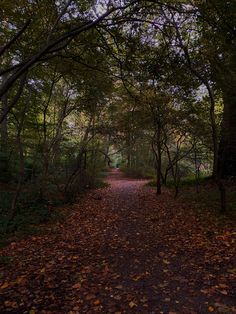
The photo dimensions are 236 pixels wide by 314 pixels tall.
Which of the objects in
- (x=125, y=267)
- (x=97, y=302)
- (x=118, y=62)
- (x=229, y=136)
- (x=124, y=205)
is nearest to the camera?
(x=97, y=302)

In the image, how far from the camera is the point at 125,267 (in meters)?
5.39

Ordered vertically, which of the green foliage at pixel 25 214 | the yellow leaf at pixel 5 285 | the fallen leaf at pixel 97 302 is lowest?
the yellow leaf at pixel 5 285

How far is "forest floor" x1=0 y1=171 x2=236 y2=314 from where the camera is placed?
4.07m

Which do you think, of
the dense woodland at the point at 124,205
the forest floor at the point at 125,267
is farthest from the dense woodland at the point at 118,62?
the forest floor at the point at 125,267

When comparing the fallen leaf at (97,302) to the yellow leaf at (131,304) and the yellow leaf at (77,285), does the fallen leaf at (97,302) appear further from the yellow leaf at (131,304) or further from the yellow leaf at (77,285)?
the yellow leaf at (77,285)

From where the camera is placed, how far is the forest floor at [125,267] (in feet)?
13.4

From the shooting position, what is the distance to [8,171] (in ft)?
46.8

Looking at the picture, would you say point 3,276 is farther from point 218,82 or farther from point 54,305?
point 218,82

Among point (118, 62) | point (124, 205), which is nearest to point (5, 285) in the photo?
point (118, 62)

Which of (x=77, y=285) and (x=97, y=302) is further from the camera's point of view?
(x=77, y=285)

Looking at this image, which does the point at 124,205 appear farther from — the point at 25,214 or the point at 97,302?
the point at 97,302

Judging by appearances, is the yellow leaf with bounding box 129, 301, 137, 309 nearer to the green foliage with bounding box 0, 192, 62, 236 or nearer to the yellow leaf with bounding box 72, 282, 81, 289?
the yellow leaf with bounding box 72, 282, 81, 289

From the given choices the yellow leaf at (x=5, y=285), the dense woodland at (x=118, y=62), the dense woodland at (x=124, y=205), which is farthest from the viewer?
the dense woodland at (x=118, y=62)

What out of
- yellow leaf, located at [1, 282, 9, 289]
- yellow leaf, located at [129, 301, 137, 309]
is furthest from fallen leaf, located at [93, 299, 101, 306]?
yellow leaf, located at [1, 282, 9, 289]
